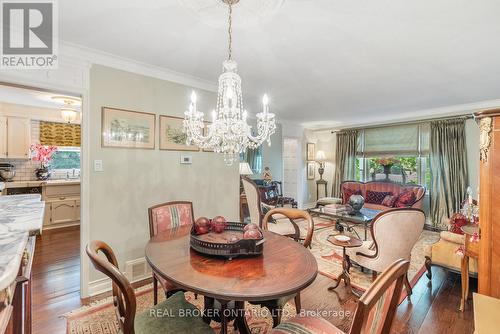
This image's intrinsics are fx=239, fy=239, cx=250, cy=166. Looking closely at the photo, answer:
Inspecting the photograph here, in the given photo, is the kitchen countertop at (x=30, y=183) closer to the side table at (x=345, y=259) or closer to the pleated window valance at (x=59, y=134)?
the pleated window valance at (x=59, y=134)

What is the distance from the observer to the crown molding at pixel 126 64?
2.35m

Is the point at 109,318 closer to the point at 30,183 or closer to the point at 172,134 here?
the point at 172,134

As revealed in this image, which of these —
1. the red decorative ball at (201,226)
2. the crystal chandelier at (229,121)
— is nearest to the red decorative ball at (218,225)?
the red decorative ball at (201,226)

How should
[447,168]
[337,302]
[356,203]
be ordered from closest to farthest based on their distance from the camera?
[337,302] < [356,203] < [447,168]

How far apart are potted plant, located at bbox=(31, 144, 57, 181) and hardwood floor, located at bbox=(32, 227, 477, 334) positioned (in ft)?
7.57

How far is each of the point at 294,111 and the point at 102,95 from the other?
12.4 ft

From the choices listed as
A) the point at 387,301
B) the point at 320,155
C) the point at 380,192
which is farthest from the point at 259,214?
the point at 320,155

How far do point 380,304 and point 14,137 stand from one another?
6156 mm

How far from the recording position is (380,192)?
541cm

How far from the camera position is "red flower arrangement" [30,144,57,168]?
476 centimetres

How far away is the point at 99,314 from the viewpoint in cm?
212

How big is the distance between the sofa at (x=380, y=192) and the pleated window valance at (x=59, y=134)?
6412 mm

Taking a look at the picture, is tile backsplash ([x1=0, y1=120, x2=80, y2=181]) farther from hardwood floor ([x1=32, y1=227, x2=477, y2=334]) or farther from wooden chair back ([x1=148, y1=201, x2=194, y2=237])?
wooden chair back ([x1=148, y1=201, x2=194, y2=237])

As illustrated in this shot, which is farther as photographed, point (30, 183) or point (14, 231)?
point (30, 183)
